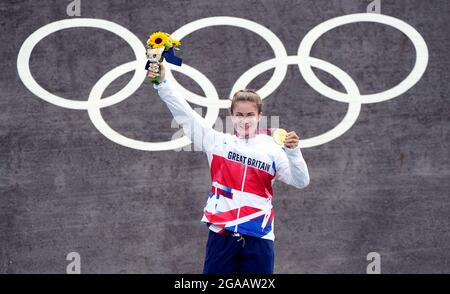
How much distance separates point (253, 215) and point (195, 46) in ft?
6.64

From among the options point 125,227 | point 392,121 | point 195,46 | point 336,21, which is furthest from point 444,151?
point 125,227

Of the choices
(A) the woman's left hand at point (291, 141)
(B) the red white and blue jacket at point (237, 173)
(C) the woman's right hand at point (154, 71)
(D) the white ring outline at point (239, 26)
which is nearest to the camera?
(A) the woman's left hand at point (291, 141)

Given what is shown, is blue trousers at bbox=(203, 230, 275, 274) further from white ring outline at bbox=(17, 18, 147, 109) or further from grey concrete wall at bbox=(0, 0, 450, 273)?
white ring outline at bbox=(17, 18, 147, 109)

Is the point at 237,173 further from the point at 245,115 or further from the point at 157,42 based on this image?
the point at 157,42

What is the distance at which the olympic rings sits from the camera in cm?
569

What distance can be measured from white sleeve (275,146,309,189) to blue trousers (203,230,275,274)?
1.35 ft

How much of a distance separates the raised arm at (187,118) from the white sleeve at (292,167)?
394 millimetres

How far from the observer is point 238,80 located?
18.7 ft

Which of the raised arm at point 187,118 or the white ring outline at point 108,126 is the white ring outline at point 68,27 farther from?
the raised arm at point 187,118

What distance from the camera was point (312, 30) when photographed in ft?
18.7

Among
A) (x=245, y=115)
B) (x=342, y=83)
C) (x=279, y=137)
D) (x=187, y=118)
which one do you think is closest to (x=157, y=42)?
(x=187, y=118)

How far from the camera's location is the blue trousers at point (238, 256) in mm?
4125

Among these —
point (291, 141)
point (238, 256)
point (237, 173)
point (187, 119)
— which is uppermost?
point (187, 119)

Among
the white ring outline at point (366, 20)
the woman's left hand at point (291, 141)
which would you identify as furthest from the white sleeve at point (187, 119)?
the white ring outline at point (366, 20)
